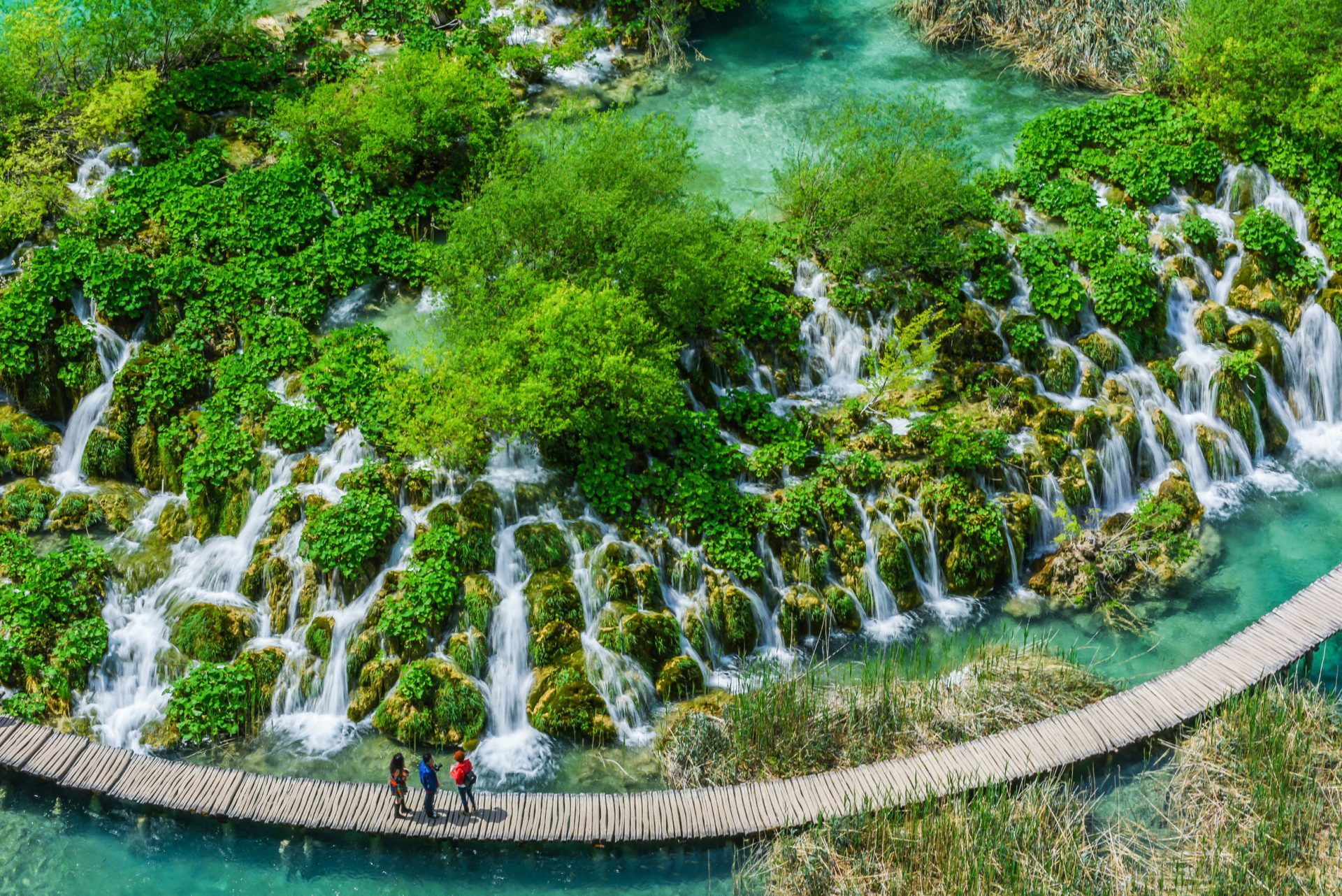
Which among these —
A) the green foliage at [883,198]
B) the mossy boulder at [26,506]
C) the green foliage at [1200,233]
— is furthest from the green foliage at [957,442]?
the mossy boulder at [26,506]

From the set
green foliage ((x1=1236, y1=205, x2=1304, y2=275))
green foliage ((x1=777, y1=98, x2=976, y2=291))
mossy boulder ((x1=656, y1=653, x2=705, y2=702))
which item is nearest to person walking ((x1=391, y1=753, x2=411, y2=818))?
mossy boulder ((x1=656, y1=653, x2=705, y2=702))

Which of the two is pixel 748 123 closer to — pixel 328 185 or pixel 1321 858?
pixel 328 185

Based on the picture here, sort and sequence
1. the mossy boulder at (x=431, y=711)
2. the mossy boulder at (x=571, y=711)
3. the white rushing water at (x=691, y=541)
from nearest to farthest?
the mossy boulder at (x=431, y=711)
the mossy boulder at (x=571, y=711)
the white rushing water at (x=691, y=541)

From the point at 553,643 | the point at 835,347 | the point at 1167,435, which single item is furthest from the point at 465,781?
the point at 1167,435

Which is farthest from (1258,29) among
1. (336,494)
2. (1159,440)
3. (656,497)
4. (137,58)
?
(137,58)

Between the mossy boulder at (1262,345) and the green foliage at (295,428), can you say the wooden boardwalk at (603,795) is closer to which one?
the green foliage at (295,428)

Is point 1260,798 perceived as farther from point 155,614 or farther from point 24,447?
point 24,447
